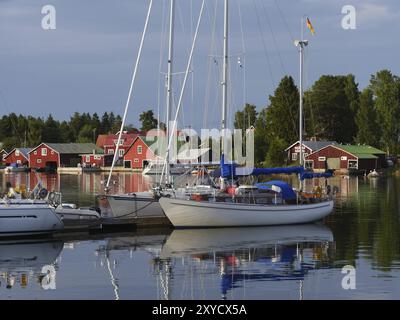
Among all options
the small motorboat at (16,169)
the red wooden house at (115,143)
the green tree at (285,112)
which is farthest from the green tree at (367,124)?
the small motorboat at (16,169)

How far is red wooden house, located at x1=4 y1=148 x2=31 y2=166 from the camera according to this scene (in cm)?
15425

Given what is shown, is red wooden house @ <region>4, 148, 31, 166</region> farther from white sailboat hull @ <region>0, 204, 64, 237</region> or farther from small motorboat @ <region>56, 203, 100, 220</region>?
white sailboat hull @ <region>0, 204, 64, 237</region>

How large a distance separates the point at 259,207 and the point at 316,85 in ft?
420

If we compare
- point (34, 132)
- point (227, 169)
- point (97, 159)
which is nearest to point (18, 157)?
point (97, 159)

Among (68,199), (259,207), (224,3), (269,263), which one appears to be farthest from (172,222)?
(68,199)

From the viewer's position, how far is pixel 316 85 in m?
168

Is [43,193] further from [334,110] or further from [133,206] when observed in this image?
[334,110]

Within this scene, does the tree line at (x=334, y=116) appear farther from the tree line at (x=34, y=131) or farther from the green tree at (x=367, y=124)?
the tree line at (x=34, y=131)

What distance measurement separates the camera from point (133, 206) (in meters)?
42.7

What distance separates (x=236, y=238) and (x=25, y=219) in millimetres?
10368

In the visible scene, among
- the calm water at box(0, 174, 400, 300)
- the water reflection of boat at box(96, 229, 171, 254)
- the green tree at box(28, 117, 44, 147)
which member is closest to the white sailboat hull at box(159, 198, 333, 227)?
the calm water at box(0, 174, 400, 300)

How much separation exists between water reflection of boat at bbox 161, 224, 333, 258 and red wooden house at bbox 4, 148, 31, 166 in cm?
11636
